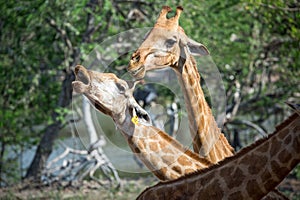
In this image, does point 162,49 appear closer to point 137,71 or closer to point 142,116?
point 137,71

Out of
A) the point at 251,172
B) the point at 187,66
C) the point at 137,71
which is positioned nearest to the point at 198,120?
the point at 187,66

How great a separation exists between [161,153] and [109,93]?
506 millimetres

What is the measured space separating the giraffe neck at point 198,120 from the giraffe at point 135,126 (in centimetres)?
33

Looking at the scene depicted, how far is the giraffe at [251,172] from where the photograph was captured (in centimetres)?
346

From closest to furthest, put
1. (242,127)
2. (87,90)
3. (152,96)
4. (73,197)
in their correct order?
(87,90), (73,197), (152,96), (242,127)

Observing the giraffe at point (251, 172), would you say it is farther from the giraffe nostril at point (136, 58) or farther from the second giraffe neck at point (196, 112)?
the second giraffe neck at point (196, 112)

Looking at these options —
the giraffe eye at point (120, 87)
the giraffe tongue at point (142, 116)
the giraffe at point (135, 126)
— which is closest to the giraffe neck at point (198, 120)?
the giraffe at point (135, 126)

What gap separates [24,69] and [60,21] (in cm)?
113

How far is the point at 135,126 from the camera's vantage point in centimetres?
429

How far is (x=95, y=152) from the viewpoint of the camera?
384 inches

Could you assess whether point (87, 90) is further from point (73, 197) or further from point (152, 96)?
point (152, 96)

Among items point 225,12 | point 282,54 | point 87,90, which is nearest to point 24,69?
point 225,12

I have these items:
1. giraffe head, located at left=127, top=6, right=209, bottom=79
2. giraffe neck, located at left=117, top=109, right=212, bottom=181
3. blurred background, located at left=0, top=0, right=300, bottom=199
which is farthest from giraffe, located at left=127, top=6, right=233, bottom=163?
blurred background, located at left=0, top=0, right=300, bottom=199

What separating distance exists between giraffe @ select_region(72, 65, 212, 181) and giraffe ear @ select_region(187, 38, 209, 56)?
2.04 ft
